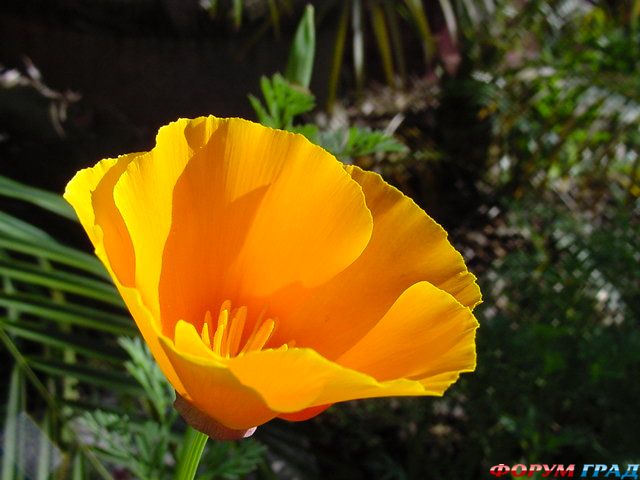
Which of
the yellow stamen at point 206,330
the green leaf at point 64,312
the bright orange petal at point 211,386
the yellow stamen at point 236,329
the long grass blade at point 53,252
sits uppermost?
the bright orange petal at point 211,386

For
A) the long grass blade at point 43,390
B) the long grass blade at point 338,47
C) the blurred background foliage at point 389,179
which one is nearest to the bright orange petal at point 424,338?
the blurred background foliage at point 389,179

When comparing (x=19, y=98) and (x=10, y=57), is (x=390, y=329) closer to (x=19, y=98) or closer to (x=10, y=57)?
(x=19, y=98)

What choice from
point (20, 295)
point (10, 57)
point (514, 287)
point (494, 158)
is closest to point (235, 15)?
point (10, 57)

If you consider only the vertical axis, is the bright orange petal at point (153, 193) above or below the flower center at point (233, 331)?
above

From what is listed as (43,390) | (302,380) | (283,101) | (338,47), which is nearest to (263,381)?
(302,380)

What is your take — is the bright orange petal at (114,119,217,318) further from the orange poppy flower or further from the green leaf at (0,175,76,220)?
the green leaf at (0,175,76,220)

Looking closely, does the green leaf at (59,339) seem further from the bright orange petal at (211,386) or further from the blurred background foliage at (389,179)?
the bright orange petal at (211,386)
